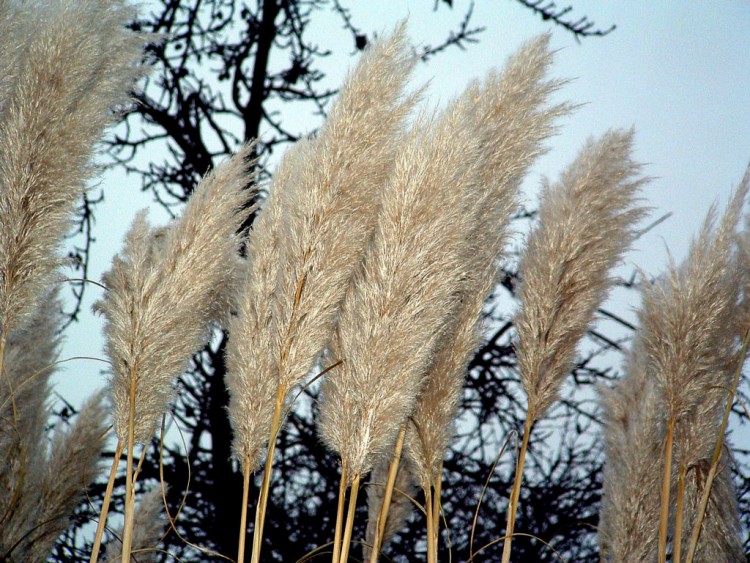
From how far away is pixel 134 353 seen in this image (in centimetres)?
169

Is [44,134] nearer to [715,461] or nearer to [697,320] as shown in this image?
[697,320]

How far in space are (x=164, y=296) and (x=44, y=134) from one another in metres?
0.47

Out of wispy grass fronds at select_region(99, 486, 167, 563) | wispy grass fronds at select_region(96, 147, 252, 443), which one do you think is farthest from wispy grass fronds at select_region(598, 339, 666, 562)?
wispy grass fronds at select_region(99, 486, 167, 563)

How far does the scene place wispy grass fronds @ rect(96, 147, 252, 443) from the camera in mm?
1692

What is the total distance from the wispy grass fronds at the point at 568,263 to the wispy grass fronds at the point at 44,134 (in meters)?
1.18

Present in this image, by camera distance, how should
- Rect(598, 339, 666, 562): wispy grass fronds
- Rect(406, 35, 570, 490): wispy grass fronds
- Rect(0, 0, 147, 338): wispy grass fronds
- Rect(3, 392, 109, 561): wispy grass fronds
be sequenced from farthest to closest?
Rect(3, 392, 109, 561): wispy grass fronds < Rect(598, 339, 666, 562): wispy grass fronds < Rect(406, 35, 570, 490): wispy grass fronds < Rect(0, 0, 147, 338): wispy grass fronds

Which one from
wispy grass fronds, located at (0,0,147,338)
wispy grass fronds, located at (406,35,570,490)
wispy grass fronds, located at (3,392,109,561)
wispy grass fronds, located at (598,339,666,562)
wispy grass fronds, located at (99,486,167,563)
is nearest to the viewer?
wispy grass fronds, located at (0,0,147,338)

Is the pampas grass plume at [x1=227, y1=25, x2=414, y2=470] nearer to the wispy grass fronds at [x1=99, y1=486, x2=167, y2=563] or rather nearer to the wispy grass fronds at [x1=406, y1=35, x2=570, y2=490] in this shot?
the wispy grass fronds at [x1=406, y1=35, x2=570, y2=490]

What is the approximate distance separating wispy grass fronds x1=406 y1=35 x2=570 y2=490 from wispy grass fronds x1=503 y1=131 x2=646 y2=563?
0.40 feet

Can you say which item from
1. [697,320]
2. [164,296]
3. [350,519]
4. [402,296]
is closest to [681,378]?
[697,320]

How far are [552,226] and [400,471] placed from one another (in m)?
0.88

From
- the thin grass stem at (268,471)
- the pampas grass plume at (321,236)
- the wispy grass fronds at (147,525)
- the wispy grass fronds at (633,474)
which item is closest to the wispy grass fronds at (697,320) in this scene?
the wispy grass fronds at (633,474)

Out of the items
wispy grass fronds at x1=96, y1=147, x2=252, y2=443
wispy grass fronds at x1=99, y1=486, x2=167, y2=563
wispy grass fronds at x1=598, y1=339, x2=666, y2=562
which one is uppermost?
wispy grass fronds at x1=96, y1=147, x2=252, y2=443

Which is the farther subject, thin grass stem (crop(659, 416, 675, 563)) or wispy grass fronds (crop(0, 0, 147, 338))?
thin grass stem (crop(659, 416, 675, 563))
